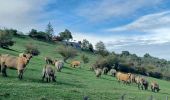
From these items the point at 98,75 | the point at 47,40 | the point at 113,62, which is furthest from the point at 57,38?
the point at 98,75

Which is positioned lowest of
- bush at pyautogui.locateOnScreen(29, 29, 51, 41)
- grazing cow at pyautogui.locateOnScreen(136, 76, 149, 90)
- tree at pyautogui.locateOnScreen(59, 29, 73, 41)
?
grazing cow at pyautogui.locateOnScreen(136, 76, 149, 90)

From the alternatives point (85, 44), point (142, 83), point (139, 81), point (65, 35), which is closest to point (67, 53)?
point (139, 81)

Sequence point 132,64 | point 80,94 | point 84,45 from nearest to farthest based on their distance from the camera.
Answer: point 80,94 → point 132,64 → point 84,45

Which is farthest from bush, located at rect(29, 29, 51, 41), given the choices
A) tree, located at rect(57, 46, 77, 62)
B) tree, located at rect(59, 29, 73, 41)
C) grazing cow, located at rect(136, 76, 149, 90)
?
grazing cow, located at rect(136, 76, 149, 90)

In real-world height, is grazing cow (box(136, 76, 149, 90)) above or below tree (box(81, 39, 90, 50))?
below

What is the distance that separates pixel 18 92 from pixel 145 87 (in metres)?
31.7

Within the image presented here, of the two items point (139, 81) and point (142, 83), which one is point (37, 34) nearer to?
point (139, 81)

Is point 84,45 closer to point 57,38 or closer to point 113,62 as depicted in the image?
point 57,38

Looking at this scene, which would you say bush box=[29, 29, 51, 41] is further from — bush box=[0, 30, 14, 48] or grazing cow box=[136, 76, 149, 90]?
grazing cow box=[136, 76, 149, 90]

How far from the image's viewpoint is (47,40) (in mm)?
137750

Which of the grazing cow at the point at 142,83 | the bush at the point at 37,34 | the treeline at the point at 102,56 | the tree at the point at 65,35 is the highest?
the tree at the point at 65,35

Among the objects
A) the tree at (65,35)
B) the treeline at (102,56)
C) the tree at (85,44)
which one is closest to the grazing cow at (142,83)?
the treeline at (102,56)

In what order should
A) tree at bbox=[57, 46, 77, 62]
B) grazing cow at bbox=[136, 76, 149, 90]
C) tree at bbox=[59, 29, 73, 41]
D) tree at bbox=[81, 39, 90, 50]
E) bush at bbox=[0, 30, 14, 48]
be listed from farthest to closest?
tree at bbox=[59, 29, 73, 41]
tree at bbox=[81, 39, 90, 50]
tree at bbox=[57, 46, 77, 62]
bush at bbox=[0, 30, 14, 48]
grazing cow at bbox=[136, 76, 149, 90]

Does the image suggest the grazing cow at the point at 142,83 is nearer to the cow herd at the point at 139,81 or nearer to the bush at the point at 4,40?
the cow herd at the point at 139,81
